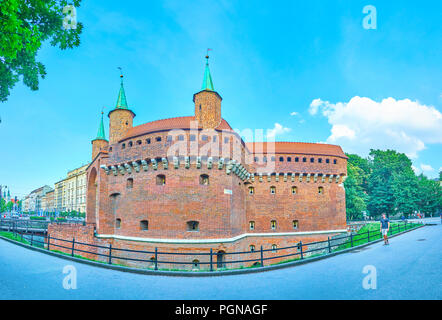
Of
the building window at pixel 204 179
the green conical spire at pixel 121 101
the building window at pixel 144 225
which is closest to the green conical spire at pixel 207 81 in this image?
the building window at pixel 204 179

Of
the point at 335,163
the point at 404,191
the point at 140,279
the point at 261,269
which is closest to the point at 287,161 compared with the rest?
the point at 335,163

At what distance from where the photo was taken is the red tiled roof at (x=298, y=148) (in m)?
25.5

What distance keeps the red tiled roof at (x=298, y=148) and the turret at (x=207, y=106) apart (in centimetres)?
719

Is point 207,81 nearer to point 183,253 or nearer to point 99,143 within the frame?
point 183,253

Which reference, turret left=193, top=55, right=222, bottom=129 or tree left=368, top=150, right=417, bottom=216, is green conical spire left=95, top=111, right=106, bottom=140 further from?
tree left=368, top=150, right=417, bottom=216

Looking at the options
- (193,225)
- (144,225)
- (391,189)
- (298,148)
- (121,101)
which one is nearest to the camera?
(193,225)

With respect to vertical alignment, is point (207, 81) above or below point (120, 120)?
above

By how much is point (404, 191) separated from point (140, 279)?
153 ft

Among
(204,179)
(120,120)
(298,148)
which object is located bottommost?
(204,179)

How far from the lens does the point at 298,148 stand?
25.8m

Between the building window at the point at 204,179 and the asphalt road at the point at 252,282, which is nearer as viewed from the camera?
the asphalt road at the point at 252,282

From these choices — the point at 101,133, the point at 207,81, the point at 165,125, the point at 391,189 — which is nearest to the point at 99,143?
the point at 101,133

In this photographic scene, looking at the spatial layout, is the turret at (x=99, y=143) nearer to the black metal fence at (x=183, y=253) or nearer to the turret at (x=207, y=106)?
the black metal fence at (x=183, y=253)

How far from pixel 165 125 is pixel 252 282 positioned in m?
14.0
